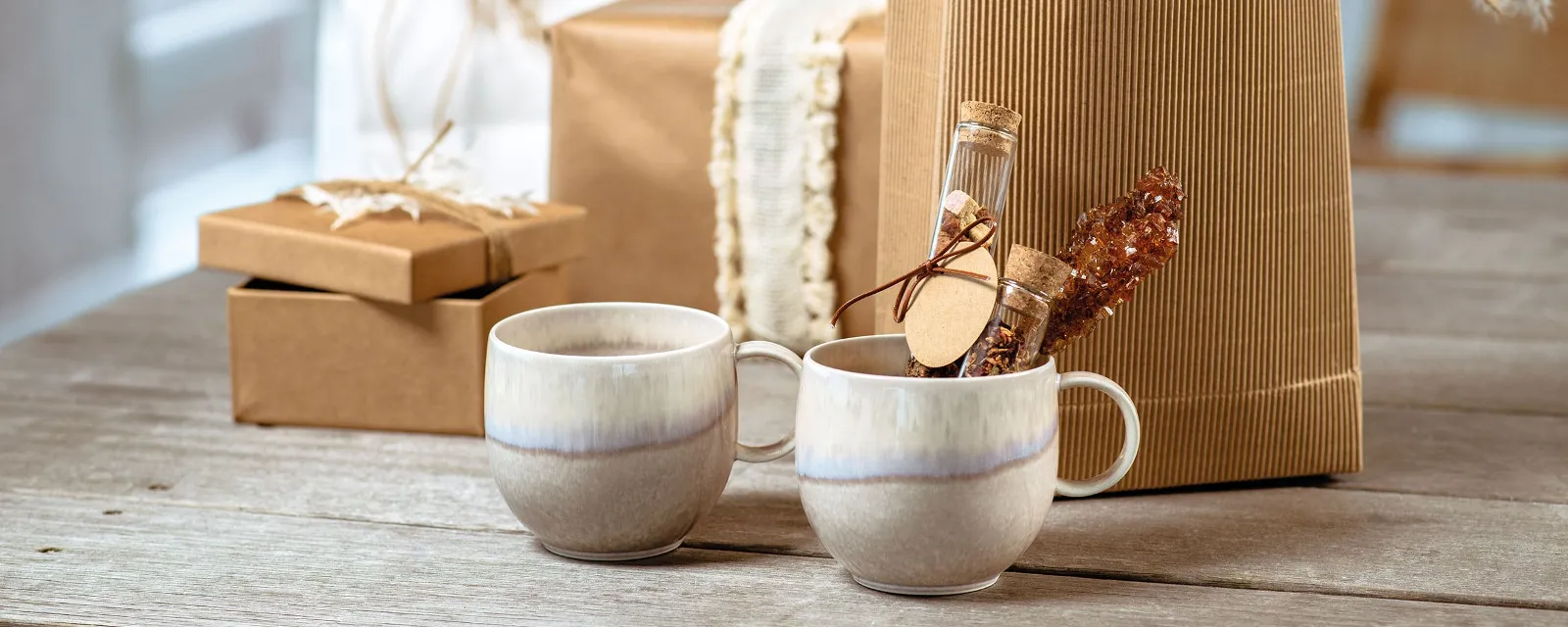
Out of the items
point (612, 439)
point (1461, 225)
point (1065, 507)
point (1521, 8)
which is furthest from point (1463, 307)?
point (612, 439)

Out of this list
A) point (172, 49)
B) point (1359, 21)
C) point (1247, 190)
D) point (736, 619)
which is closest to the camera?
point (736, 619)

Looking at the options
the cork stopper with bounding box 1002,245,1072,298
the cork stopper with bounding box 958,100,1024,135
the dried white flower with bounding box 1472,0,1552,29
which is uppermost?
the dried white flower with bounding box 1472,0,1552,29

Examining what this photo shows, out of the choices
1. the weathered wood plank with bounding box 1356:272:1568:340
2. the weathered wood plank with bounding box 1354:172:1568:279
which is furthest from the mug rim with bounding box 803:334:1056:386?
the weathered wood plank with bounding box 1354:172:1568:279

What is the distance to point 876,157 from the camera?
31.0 inches

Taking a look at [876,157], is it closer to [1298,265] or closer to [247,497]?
[1298,265]

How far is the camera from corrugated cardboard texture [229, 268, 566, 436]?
0.70 meters

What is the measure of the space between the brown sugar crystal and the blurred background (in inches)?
23.2

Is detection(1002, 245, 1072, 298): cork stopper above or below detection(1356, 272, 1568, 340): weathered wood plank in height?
above

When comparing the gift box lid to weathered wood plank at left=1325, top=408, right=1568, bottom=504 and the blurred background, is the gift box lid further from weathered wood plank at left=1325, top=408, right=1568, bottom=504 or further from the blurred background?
weathered wood plank at left=1325, top=408, right=1568, bottom=504

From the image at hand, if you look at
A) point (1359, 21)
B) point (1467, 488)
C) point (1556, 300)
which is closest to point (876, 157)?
point (1467, 488)

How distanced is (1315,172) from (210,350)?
25.8 inches

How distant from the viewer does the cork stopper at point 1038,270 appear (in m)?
0.49

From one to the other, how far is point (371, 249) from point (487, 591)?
0.24 m

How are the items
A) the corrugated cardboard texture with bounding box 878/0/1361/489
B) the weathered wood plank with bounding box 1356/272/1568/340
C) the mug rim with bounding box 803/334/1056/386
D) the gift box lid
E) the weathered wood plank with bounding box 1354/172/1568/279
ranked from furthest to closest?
1. the weathered wood plank with bounding box 1354/172/1568/279
2. the weathered wood plank with bounding box 1356/272/1568/340
3. the gift box lid
4. the corrugated cardboard texture with bounding box 878/0/1361/489
5. the mug rim with bounding box 803/334/1056/386
